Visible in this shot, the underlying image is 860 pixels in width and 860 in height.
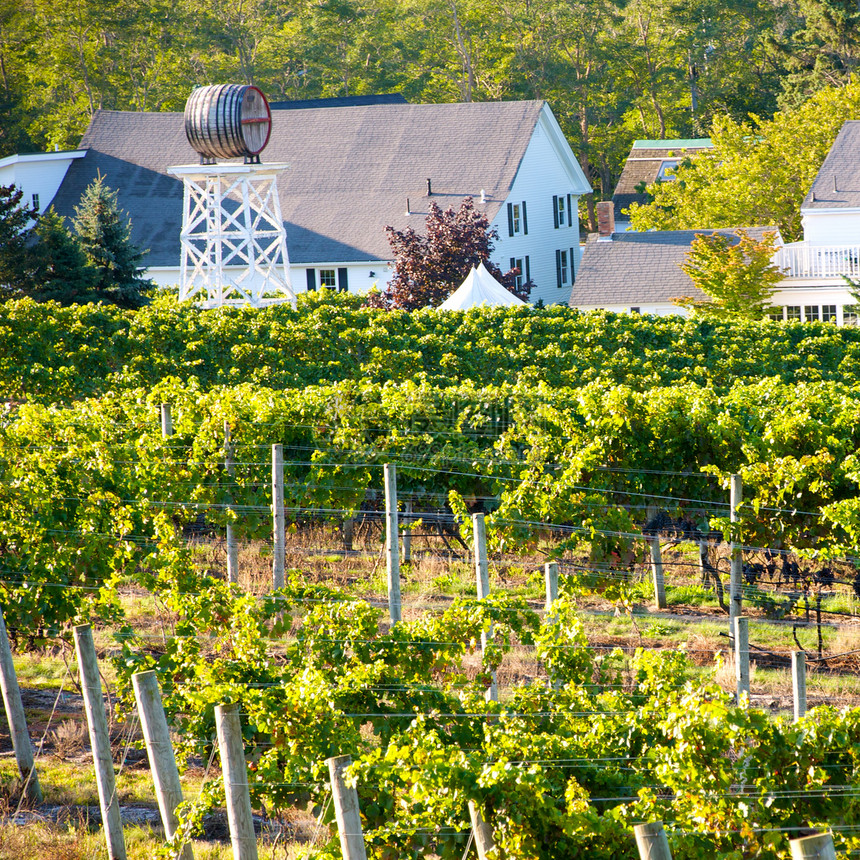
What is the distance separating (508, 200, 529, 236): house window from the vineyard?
70.0 feet

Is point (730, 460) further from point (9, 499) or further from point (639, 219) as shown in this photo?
point (639, 219)

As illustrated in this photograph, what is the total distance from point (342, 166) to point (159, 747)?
128 ft

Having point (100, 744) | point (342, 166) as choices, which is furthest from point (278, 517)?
point (342, 166)

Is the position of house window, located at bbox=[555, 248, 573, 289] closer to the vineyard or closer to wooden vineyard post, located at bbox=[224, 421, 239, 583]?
the vineyard

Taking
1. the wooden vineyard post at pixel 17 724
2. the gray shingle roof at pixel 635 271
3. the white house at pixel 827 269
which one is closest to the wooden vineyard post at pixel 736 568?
the wooden vineyard post at pixel 17 724

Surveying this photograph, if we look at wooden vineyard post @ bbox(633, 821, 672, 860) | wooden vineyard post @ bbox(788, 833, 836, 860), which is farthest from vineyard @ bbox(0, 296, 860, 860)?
wooden vineyard post @ bbox(788, 833, 836, 860)

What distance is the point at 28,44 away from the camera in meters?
64.5

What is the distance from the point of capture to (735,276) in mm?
34219

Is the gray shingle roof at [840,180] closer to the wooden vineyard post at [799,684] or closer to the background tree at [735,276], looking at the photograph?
the background tree at [735,276]

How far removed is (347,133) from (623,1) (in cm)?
2776

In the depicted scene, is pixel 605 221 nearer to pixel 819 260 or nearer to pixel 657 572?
pixel 819 260

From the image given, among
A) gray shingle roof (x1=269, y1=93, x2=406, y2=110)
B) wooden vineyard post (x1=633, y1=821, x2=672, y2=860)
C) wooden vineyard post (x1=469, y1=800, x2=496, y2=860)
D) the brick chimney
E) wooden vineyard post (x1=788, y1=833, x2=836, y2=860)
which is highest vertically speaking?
gray shingle roof (x1=269, y1=93, x2=406, y2=110)

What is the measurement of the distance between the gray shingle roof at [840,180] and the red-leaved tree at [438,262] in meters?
11.5

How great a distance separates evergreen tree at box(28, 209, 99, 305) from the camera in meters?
30.1
